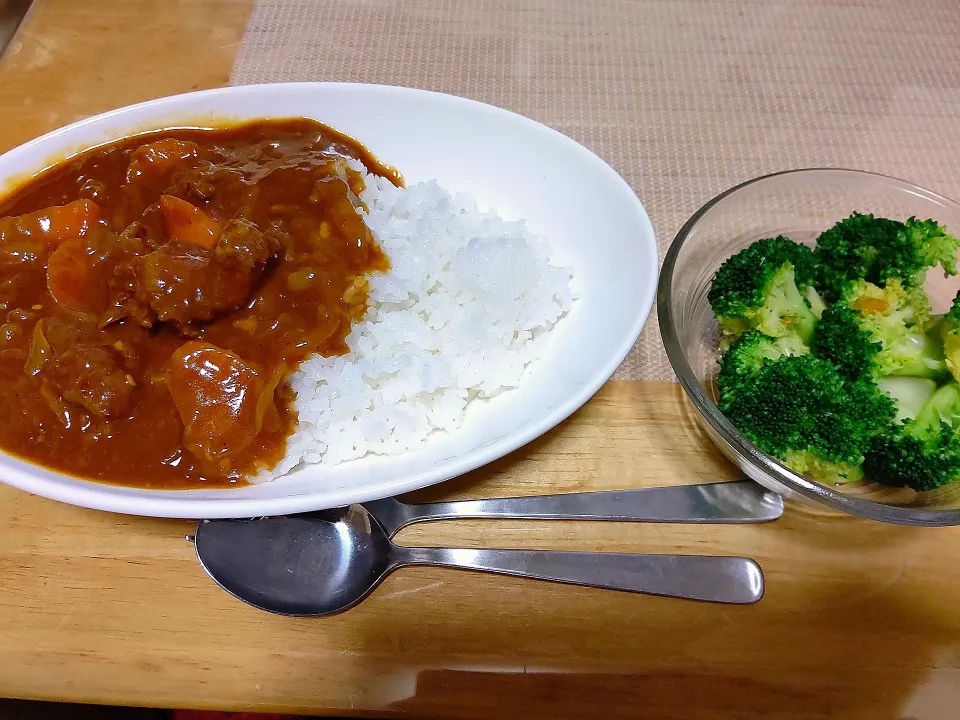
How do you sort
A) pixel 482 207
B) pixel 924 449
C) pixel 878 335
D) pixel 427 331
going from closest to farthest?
pixel 924 449 → pixel 878 335 → pixel 427 331 → pixel 482 207

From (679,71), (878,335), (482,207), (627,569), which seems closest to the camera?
(627,569)

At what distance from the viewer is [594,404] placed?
7.43 ft

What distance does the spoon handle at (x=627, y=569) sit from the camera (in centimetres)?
187

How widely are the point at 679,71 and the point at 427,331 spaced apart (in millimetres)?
2176

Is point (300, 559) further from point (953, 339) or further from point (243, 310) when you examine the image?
point (953, 339)

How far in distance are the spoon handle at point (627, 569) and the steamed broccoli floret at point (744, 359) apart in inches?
19.7

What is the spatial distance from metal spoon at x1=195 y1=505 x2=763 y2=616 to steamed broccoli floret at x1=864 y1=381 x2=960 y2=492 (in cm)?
47

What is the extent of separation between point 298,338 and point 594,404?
103 cm

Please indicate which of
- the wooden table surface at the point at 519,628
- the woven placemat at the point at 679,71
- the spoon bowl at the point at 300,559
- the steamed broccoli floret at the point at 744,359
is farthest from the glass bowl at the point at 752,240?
the spoon bowl at the point at 300,559

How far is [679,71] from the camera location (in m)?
3.38

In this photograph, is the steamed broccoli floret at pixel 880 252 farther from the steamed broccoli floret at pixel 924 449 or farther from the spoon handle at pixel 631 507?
the spoon handle at pixel 631 507

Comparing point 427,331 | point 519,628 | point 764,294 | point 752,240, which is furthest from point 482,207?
point 519,628

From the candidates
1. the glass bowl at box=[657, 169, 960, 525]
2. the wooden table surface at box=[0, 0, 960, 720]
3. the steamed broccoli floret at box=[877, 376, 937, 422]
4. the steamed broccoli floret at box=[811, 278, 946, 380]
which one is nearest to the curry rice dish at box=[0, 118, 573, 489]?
the wooden table surface at box=[0, 0, 960, 720]

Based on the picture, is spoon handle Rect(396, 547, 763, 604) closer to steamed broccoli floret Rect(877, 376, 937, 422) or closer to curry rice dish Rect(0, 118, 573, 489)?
curry rice dish Rect(0, 118, 573, 489)
